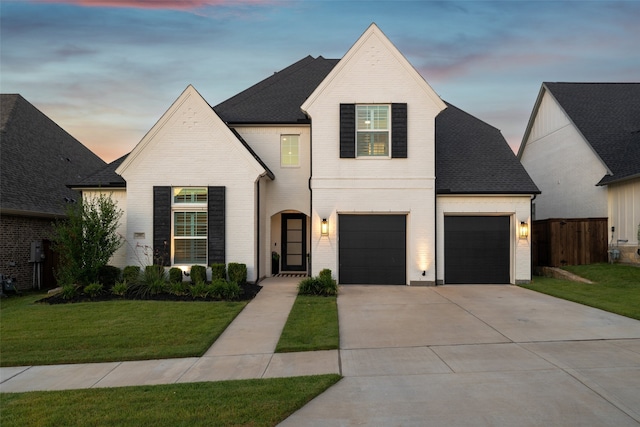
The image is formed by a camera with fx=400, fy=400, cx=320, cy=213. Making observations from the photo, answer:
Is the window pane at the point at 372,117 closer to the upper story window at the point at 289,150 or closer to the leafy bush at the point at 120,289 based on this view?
the upper story window at the point at 289,150

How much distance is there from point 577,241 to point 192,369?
15.6m

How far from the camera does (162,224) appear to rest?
42.5ft

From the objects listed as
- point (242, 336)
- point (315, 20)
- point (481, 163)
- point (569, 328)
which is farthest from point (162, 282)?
point (481, 163)

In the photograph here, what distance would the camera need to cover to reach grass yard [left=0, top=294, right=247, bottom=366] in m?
6.80

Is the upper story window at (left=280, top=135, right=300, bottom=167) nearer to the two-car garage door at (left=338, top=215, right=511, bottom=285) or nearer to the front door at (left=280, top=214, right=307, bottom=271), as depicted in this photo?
the front door at (left=280, top=214, right=307, bottom=271)

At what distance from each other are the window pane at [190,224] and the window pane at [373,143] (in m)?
5.70

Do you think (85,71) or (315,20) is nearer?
(315,20)

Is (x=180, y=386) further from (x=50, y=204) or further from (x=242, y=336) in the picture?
(x=50, y=204)

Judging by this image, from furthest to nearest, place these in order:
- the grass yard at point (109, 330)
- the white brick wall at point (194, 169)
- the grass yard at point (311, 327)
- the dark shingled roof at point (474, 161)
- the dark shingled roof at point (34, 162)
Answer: the dark shingled roof at point (34, 162) → the dark shingled roof at point (474, 161) → the white brick wall at point (194, 169) → the grass yard at point (311, 327) → the grass yard at point (109, 330)

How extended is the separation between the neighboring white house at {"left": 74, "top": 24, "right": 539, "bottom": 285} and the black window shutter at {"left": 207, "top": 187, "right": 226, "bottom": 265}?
3 centimetres

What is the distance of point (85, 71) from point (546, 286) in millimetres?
18309

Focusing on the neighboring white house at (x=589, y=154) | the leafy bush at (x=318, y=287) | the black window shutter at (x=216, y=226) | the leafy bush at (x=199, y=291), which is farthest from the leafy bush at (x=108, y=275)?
the neighboring white house at (x=589, y=154)

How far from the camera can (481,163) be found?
14906 mm

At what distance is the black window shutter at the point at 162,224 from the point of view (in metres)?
12.9
